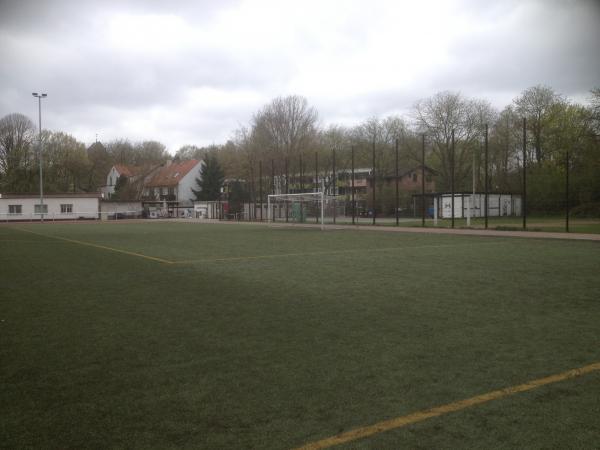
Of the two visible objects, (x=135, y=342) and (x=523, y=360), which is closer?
(x=523, y=360)

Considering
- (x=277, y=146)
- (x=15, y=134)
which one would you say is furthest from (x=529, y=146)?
(x=15, y=134)

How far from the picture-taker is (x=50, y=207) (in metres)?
55.8

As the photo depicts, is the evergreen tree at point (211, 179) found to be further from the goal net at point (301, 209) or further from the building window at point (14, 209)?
the goal net at point (301, 209)

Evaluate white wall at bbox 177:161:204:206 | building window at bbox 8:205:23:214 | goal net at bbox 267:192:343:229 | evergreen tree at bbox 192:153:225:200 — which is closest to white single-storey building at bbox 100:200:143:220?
evergreen tree at bbox 192:153:225:200

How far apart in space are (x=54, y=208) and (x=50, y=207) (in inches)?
16.9

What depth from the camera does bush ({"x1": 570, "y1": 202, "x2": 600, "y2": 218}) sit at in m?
34.9

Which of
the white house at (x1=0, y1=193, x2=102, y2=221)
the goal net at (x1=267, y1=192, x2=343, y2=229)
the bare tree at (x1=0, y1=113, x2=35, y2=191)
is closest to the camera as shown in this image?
the goal net at (x1=267, y1=192, x2=343, y2=229)

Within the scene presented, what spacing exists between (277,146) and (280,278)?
Answer: 42273 mm

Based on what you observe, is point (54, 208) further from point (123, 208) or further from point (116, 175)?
point (116, 175)

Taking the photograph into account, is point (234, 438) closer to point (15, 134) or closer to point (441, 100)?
point (441, 100)

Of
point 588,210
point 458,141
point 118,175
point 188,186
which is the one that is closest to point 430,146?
point 458,141

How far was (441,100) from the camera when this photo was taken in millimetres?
50625

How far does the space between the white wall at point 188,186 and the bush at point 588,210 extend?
175 feet

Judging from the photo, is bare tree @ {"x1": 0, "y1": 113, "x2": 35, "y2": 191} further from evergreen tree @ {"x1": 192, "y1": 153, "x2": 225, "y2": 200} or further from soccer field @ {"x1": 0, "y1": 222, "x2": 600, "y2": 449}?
soccer field @ {"x1": 0, "y1": 222, "x2": 600, "y2": 449}
